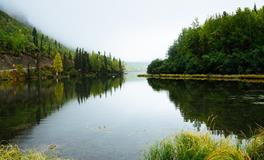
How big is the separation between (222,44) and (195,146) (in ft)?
382

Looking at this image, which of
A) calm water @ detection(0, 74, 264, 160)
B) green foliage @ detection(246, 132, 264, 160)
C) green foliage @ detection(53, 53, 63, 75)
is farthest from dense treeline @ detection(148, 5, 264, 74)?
green foliage @ detection(246, 132, 264, 160)

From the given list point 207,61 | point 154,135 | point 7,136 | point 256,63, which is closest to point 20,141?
point 7,136

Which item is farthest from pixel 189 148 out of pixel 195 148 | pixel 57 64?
pixel 57 64

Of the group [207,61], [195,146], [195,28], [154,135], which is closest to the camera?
[195,146]

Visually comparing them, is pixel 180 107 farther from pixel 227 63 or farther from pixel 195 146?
pixel 227 63

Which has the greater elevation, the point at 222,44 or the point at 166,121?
the point at 222,44

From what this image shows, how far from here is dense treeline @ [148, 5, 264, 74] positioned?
105125 mm

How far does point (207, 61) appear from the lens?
388 ft

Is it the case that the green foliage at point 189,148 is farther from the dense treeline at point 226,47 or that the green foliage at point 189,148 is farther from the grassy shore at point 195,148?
the dense treeline at point 226,47

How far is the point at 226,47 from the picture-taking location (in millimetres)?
125750

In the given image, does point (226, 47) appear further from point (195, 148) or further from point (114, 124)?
point (195, 148)

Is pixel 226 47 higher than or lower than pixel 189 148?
higher

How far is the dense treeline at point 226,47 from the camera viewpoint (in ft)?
345

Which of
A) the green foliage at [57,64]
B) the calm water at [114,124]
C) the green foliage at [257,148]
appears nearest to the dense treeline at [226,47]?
the green foliage at [57,64]
